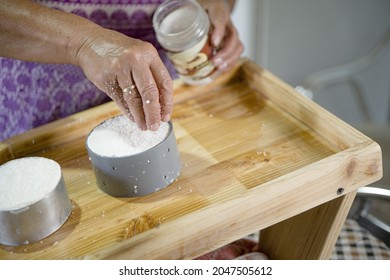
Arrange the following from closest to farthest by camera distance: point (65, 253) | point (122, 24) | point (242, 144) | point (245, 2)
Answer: point (65, 253)
point (242, 144)
point (122, 24)
point (245, 2)

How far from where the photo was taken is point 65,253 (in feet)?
1.83

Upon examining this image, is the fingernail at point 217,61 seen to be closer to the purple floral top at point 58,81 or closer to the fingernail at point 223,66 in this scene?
the fingernail at point 223,66

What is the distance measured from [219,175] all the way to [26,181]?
0.22 m

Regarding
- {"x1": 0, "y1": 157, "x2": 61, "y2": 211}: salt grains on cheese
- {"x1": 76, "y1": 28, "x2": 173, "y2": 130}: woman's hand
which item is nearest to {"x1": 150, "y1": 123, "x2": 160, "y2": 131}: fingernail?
{"x1": 76, "y1": 28, "x2": 173, "y2": 130}: woman's hand

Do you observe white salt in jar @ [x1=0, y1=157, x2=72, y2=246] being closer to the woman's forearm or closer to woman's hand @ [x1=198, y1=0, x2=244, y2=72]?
the woman's forearm

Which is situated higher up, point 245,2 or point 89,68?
point 89,68

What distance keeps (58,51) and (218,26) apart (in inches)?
10.6

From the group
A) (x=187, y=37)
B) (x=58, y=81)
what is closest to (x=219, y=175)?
(x=187, y=37)

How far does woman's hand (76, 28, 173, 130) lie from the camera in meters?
0.58

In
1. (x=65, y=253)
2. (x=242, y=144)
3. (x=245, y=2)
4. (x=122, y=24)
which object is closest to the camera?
(x=65, y=253)

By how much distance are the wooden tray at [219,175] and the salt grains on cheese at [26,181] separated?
0.05 m

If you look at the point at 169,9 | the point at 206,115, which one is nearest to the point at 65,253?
the point at 206,115
